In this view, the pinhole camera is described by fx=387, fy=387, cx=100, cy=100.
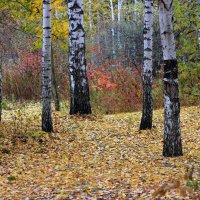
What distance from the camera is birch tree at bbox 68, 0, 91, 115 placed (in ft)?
36.4

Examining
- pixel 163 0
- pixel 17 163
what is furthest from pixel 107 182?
pixel 163 0

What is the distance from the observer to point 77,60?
37.4 ft

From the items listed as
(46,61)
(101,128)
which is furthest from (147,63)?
(46,61)

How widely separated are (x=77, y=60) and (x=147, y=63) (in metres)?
2.55

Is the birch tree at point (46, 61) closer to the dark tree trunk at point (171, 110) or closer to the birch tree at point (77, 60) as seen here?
the birch tree at point (77, 60)

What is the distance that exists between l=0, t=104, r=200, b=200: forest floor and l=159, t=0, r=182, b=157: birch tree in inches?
12.6

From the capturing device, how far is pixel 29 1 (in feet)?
34.5

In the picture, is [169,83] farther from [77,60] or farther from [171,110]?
[77,60]

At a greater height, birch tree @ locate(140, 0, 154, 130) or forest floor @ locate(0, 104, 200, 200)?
birch tree @ locate(140, 0, 154, 130)

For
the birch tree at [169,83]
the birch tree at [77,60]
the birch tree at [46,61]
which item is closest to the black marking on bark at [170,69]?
the birch tree at [169,83]

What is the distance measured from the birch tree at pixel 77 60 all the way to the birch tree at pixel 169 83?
184 inches

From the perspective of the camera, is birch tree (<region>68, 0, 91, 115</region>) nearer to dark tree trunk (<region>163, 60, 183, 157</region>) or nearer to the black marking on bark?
dark tree trunk (<region>163, 60, 183, 157</region>)

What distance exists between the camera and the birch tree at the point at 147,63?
9586mm

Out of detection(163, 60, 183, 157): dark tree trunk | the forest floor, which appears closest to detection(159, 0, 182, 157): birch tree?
detection(163, 60, 183, 157): dark tree trunk
